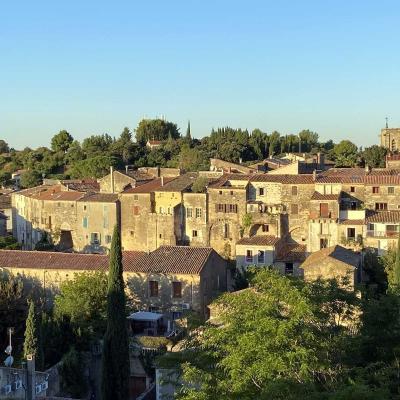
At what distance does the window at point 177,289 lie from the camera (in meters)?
35.1

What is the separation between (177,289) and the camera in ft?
115

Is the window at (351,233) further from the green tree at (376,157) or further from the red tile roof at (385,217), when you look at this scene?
the green tree at (376,157)

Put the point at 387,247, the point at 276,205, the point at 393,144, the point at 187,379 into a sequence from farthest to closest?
the point at 393,144, the point at 276,205, the point at 387,247, the point at 187,379

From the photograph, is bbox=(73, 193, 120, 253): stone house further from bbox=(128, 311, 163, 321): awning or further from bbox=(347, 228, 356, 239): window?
bbox=(347, 228, 356, 239): window

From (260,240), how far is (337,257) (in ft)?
26.1

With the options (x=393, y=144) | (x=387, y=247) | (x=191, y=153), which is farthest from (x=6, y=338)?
(x=393, y=144)

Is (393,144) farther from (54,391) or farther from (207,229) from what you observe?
(54,391)

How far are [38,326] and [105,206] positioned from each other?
915 inches

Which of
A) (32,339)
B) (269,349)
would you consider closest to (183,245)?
(32,339)

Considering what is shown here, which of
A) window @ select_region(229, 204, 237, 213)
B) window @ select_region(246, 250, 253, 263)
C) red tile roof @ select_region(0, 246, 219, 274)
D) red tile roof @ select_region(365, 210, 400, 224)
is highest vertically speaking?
window @ select_region(229, 204, 237, 213)

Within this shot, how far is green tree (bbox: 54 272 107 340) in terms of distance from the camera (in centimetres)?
3100

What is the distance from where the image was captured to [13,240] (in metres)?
57.6

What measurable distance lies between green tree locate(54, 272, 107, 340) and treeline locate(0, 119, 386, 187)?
3611 centimetres

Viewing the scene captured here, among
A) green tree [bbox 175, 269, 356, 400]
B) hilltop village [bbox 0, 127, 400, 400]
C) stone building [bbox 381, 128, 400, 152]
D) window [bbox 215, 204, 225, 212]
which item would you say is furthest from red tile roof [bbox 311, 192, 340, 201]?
stone building [bbox 381, 128, 400, 152]
